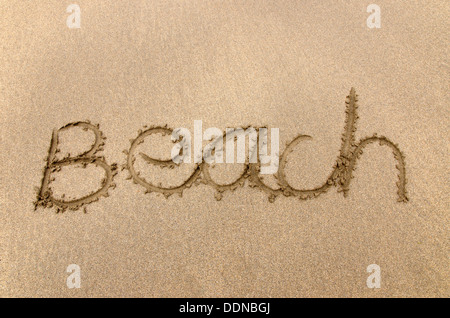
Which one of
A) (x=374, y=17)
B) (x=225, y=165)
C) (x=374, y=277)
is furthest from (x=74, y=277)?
(x=374, y=17)

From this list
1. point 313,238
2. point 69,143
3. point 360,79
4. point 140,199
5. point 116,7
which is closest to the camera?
point 313,238

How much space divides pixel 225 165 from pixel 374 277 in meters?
1.37

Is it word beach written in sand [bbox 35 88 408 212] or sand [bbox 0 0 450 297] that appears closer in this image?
sand [bbox 0 0 450 297]

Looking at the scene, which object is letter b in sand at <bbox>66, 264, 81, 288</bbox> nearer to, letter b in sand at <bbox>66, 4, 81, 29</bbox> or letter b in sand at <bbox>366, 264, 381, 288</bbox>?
letter b in sand at <bbox>366, 264, 381, 288</bbox>

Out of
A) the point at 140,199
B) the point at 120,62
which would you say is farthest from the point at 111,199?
the point at 120,62

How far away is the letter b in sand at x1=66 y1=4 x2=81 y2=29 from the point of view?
9.99ft

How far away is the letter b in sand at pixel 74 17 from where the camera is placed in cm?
304

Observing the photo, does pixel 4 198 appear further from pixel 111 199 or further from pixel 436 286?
pixel 436 286

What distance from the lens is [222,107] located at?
2568mm

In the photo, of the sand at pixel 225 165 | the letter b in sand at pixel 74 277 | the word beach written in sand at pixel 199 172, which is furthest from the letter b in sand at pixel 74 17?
the letter b in sand at pixel 74 277

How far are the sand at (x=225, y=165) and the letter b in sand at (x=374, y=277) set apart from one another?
3 centimetres

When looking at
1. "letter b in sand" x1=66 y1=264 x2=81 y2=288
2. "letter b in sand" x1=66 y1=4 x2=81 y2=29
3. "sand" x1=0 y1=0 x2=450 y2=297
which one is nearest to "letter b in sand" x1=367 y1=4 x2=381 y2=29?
"sand" x1=0 y1=0 x2=450 y2=297

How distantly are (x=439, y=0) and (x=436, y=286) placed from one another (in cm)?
316

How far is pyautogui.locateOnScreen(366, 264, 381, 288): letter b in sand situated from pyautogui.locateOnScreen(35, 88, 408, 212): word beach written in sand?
57 cm
